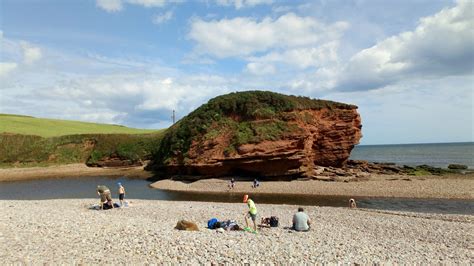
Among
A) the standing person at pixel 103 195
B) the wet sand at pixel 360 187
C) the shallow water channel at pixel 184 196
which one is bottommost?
the shallow water channel at pixel 184 196

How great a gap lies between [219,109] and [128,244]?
39.7m

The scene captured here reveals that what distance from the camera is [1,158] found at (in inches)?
2608

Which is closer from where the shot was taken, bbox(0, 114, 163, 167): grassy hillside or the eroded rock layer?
the eroded rock layer

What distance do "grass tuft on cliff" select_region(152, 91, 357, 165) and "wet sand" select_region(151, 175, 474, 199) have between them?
230 inches

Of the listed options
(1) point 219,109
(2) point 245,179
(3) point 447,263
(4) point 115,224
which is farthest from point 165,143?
(3) point 447,263

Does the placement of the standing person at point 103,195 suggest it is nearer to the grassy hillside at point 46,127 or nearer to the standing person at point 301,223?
the standing person at point 301,223

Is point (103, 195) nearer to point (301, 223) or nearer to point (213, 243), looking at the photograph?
point (213, 243)

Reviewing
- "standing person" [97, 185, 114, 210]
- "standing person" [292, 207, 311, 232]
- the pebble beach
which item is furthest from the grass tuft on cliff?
"standing person" [292, 207, 311, 232]

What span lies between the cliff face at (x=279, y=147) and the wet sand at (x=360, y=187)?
2.45 meters

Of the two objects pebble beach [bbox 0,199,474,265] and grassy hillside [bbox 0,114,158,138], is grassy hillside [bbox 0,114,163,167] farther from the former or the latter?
pebble beach [bbox 0,199,474,265]

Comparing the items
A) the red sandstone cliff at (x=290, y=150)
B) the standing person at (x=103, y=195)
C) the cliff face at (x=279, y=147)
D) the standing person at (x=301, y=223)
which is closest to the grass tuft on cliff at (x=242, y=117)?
the cliff face at (x=279, y=147)

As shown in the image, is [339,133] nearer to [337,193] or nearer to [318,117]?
[318,117]

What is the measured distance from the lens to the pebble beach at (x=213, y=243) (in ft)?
39.3

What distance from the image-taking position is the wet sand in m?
35.3
